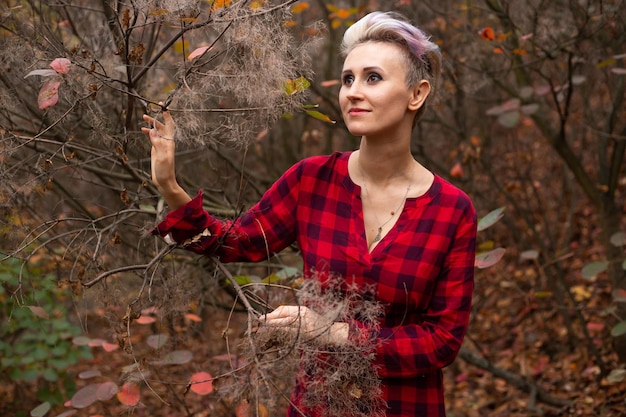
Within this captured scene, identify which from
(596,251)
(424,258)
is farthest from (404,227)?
(596,251)

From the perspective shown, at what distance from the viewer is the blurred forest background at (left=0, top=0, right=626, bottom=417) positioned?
1718mm

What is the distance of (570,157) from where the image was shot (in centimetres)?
361

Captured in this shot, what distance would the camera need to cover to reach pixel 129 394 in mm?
2312

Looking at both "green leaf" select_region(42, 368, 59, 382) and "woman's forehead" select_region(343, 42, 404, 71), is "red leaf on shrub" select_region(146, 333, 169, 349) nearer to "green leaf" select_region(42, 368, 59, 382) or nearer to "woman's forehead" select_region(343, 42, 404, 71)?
"green leaf" select_region(42, 368, 59, 382)

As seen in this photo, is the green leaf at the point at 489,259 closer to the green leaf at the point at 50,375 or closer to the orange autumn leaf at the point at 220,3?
the orange autumn leaf at the point at 220,3

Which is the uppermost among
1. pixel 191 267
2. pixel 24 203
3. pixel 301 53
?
pixel 301 53

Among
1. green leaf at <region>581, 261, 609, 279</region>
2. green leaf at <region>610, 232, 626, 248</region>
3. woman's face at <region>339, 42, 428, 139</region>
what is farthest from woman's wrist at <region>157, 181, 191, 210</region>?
green leaf at <region>610, 232, 626, 248</region>

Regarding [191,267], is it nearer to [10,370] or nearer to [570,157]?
[10,370]

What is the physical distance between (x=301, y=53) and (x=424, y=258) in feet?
2.01

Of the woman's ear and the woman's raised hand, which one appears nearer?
the woman's raised hand

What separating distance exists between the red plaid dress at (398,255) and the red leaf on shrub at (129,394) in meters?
0.66

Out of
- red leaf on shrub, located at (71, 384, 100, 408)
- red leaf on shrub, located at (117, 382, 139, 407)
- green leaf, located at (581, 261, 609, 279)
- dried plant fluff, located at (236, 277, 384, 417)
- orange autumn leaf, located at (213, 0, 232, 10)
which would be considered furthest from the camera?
green leaf, located at (581, 261, 609, 279)

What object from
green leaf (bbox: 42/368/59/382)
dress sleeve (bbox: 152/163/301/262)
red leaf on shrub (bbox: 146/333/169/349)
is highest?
dress sleeve (bbox: 152/163/301/262)

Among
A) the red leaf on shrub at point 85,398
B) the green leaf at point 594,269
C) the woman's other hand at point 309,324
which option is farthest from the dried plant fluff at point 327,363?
the green leaf at point 594,269
